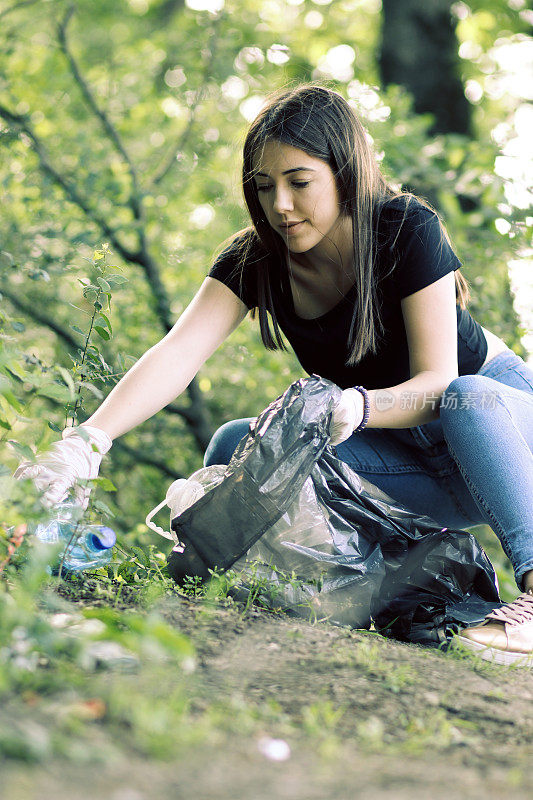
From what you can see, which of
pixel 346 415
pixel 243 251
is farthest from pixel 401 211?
pixel 346 415

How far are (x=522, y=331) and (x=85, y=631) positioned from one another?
9.29 feet

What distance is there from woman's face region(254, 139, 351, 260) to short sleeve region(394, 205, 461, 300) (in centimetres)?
20

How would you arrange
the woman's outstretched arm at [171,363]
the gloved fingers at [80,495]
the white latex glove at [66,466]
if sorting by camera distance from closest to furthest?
the gloved fingers at [80,495] < the white latex glove at [66,466] < the woman's outstretched arm at [171,363]

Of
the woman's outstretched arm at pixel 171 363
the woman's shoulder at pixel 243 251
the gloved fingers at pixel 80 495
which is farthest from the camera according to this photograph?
the woman's shoulder at pixel 243 251

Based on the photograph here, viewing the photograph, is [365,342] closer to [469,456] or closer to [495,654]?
[469,456]

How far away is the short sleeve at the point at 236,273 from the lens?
7.89 ft

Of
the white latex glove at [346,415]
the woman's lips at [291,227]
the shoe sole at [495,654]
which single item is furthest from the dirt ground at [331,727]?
the woman's lips at [291,227]

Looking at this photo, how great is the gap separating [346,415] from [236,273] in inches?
27.1

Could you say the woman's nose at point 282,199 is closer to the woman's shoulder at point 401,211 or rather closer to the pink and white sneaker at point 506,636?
the woman's shoulder at point 401,211

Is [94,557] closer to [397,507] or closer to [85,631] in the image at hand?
[85,631]

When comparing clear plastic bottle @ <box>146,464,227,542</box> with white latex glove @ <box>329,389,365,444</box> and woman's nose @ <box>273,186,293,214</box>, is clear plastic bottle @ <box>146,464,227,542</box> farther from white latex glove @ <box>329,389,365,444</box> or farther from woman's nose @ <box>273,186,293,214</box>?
woman's nose @ <box>273,186,293,214</box>

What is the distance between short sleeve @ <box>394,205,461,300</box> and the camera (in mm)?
2141

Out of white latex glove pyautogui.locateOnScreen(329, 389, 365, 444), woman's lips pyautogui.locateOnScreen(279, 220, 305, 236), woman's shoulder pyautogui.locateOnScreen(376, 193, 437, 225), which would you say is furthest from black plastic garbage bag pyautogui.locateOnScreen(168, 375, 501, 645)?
woman's shoulder pyautogui.locateOnScreen(376, 193, 437, 225)

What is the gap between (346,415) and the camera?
197cm
